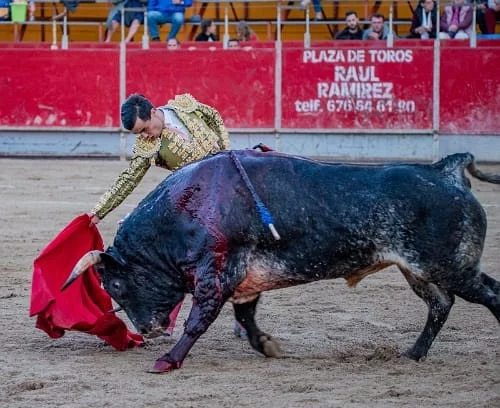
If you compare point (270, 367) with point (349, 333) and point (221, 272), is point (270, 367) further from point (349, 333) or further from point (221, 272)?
point (349, 333)

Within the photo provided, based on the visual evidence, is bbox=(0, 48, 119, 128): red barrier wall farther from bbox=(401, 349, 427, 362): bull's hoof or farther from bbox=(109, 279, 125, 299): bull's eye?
bbox=(401, 349, 427, 362): bull's hoof

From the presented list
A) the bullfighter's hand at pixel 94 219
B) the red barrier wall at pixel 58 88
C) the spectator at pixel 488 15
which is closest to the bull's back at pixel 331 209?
the bullfighter's hand at pixel 94 219

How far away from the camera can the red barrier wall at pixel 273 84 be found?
1409cm

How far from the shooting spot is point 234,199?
15.9 feet

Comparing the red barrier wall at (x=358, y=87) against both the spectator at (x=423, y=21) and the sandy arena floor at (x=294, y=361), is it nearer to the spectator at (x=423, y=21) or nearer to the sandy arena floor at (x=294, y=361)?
the spectator at (x=423, y=21)

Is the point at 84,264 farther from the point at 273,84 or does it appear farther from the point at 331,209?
the point at 273,84

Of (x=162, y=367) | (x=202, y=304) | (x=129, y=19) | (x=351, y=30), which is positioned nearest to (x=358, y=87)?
(x=351, y=30)

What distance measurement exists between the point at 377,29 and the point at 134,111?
9392 mm

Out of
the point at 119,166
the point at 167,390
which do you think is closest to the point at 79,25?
the point at 119,166

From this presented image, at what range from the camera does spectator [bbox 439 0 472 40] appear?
46.2 feet

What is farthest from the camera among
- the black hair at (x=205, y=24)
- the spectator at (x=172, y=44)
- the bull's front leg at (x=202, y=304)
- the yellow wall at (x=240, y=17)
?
the yellow wall at (x=240, y=17)

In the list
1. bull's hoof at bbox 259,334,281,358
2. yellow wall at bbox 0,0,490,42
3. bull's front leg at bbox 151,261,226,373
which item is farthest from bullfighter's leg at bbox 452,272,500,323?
yellow wall at bbox 0,0,490,42

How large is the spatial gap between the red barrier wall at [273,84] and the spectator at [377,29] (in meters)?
0.17

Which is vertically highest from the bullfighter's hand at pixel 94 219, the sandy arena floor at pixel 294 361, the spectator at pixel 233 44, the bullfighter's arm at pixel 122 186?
the spectator at pixel 233 44
